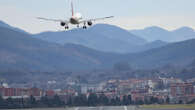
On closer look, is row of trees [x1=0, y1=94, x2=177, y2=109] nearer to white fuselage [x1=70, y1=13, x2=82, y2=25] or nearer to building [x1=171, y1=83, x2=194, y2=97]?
building [x1=171, y1=83, x2=194, y2=97]

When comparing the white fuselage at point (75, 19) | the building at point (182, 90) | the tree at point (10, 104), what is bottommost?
the tree at point (10, 104)

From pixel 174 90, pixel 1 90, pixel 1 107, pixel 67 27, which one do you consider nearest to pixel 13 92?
pixel 1 90

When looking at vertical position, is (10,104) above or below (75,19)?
below

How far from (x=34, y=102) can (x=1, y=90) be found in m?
47.4

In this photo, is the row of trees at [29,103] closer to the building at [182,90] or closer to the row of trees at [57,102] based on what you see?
the row of trees at [57,102]

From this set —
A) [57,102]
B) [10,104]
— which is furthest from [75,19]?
[57,102]

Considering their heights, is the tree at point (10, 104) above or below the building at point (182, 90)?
below

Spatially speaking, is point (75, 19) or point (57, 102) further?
point (57, 102)

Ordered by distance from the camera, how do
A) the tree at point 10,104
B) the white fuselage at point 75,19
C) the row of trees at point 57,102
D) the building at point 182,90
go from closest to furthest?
the white fuselage at point 75,19 < the tree at point 10,104 < the row of trees at point 57,102 < the building at point 182,90

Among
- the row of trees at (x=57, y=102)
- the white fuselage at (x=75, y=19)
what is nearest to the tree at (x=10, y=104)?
the row of trees at (x=57, y=102)

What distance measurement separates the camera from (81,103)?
140m

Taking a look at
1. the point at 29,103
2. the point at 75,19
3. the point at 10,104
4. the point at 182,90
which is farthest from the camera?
A: the point at 182,90

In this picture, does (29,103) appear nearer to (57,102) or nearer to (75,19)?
(57,102)

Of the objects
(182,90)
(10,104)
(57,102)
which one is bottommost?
(10,104)
